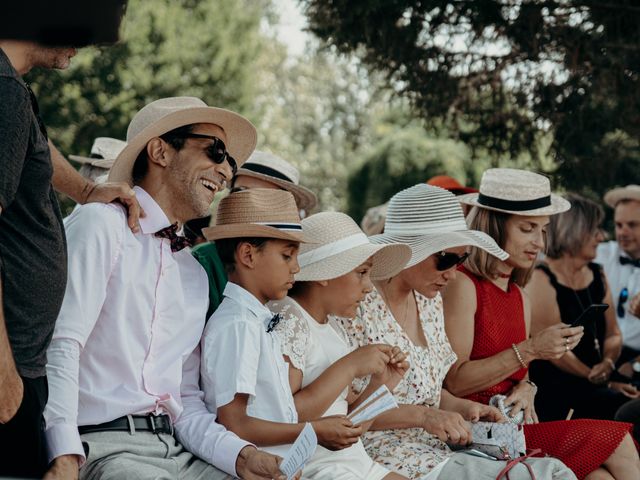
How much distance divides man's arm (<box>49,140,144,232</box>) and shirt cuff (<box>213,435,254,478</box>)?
2.71ft

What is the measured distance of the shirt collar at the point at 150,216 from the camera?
3373 mm

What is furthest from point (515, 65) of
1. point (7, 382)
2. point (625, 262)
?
point (7, 382)

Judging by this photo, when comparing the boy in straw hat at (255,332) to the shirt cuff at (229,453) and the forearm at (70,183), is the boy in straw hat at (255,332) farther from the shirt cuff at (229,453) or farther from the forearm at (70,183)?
the forearm at (70,183)

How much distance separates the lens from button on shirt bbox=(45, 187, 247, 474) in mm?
3014

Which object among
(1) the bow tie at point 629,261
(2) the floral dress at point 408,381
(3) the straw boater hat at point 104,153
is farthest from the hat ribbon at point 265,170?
(1) the bow tie at point 629,261

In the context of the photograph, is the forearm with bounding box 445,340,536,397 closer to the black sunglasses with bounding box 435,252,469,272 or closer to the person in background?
the black sunglasses with bounding box 435,252,469,272

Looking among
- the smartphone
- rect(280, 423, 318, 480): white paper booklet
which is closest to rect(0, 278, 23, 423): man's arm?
rect(280, 423, 318, 480): white paper booklet

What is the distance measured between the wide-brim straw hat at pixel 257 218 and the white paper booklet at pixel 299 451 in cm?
103

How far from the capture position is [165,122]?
11.5ft

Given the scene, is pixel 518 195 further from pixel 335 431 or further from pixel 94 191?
pixel 94 191

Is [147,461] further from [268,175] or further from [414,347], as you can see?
[268,175]

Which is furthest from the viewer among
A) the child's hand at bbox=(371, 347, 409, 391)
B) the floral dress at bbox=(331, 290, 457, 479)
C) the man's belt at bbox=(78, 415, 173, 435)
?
the floral dress at bbox=(331, 290, 457, 479)

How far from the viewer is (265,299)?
3.80 meters

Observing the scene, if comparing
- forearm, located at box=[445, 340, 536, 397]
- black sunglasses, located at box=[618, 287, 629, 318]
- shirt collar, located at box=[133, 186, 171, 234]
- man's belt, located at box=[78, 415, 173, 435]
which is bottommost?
black sunglasses, located at box=[618, 287, 629, 318]
